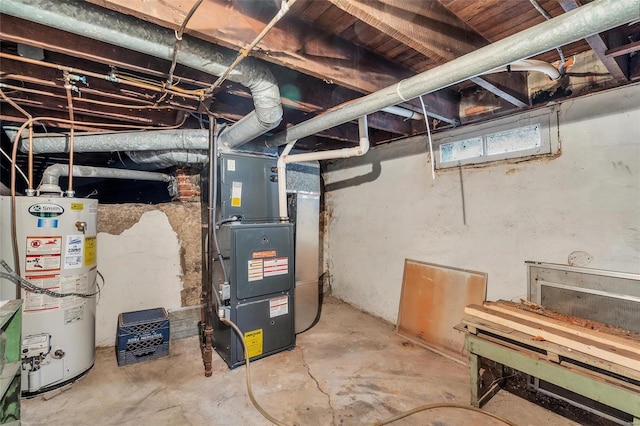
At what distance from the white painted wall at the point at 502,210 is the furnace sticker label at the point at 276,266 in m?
1.29

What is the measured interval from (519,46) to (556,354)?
1577 millimetres

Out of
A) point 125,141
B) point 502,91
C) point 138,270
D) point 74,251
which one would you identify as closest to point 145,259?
point 138,270

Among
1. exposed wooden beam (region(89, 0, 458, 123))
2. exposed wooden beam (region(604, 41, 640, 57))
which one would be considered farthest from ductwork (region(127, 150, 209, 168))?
exposed wooden beam (region(604, 41, 640, 57))

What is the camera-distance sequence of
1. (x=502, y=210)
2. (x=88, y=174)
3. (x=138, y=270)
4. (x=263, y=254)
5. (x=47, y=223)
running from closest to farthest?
(x=47, y=223) → (x=502, y=210) → (x=263, y=254) → (x=138, y=270) → (x=88, y=174)

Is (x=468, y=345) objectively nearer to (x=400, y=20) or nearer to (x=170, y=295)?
(x=400, y=20)

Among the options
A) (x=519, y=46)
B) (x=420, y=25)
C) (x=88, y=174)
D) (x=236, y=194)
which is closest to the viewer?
(x=519, y=46)

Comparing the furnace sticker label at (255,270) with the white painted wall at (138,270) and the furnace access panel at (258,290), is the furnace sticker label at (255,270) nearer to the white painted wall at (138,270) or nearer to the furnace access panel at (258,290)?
the furnace access panel at (258,290)

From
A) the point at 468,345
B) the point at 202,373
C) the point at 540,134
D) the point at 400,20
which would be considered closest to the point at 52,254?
the point at 202,373

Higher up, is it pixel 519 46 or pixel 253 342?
pixel 519 46

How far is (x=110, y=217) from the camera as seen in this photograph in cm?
274

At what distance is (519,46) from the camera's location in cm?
114

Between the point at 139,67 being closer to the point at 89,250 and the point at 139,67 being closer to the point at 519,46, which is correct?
the point at 89,250

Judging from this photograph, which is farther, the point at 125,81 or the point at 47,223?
the point at 47,223

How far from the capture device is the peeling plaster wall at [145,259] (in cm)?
270
